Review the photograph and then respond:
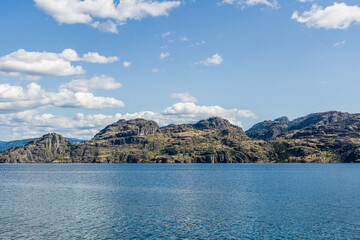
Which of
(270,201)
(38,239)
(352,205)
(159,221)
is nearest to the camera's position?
(38,239)

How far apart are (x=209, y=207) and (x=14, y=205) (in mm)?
60635

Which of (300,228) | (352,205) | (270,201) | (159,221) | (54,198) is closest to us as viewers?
(300,228)

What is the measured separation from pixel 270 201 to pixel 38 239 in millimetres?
71164

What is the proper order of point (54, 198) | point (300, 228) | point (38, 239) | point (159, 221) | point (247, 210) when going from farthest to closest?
point (54, 198)
point (247, 210)
point (159, 221)
point (300, 228)
point (38, 239)

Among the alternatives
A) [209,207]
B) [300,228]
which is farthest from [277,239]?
[209,207]

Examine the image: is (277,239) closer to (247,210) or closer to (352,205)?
(247,210)

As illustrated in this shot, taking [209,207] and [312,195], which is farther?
[312,195]

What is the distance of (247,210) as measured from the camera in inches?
3329

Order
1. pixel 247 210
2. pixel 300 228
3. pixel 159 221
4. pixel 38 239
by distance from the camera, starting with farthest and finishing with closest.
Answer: pixel 247 210, pixel 159 221, pixel 300 228, pixel 38 239

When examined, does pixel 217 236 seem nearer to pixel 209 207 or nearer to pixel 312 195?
pixel 209 207

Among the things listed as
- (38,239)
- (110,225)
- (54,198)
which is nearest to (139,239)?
(110,225)

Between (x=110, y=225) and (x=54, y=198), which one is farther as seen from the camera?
(x=54, y=198)

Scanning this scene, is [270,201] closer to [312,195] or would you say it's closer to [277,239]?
[312,195]

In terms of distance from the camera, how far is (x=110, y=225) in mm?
67938
